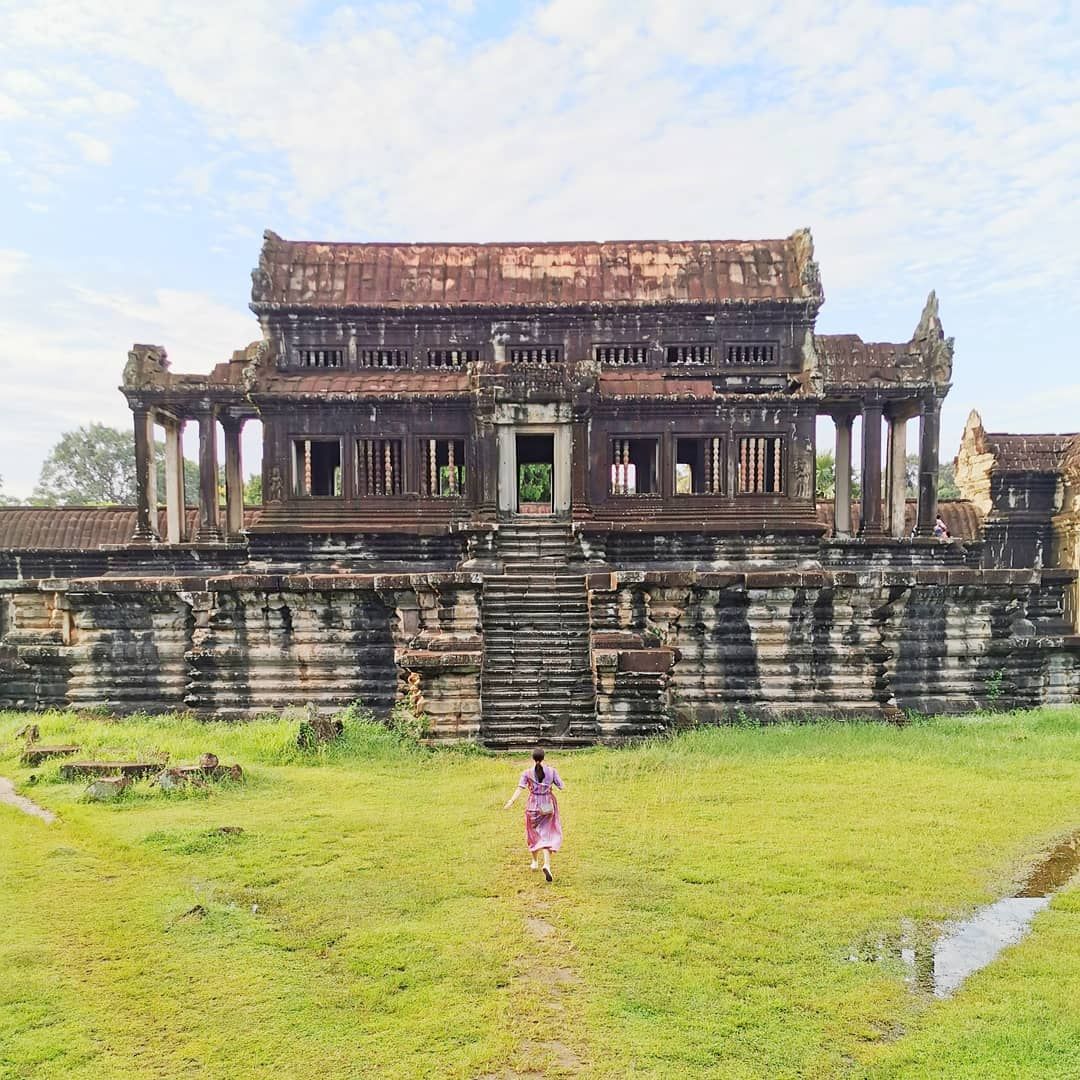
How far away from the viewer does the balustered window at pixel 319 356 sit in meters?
16.9

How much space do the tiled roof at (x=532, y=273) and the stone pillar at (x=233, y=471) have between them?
4.50 m

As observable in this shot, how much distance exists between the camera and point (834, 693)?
12.9 m

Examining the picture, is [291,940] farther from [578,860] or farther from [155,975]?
[578,860]

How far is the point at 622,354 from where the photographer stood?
56.3ft

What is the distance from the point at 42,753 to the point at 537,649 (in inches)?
285

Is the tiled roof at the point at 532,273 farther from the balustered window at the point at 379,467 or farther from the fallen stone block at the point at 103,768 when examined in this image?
the fallen stone block at the point at 103,768

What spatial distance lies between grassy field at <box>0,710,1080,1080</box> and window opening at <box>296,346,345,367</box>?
34.0 ft

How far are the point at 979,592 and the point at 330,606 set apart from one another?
38.6 ft

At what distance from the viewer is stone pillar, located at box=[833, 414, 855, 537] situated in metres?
19.4

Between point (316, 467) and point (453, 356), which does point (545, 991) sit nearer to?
point (316, 467)

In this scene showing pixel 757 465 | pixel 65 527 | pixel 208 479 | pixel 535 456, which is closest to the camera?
pixel 757 465

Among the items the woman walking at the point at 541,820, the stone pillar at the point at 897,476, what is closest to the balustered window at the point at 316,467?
the woman walking at the point at 541,820

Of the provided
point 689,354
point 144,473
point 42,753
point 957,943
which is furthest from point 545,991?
point 144,473

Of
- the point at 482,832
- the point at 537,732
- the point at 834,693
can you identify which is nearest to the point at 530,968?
the point at 482,832
